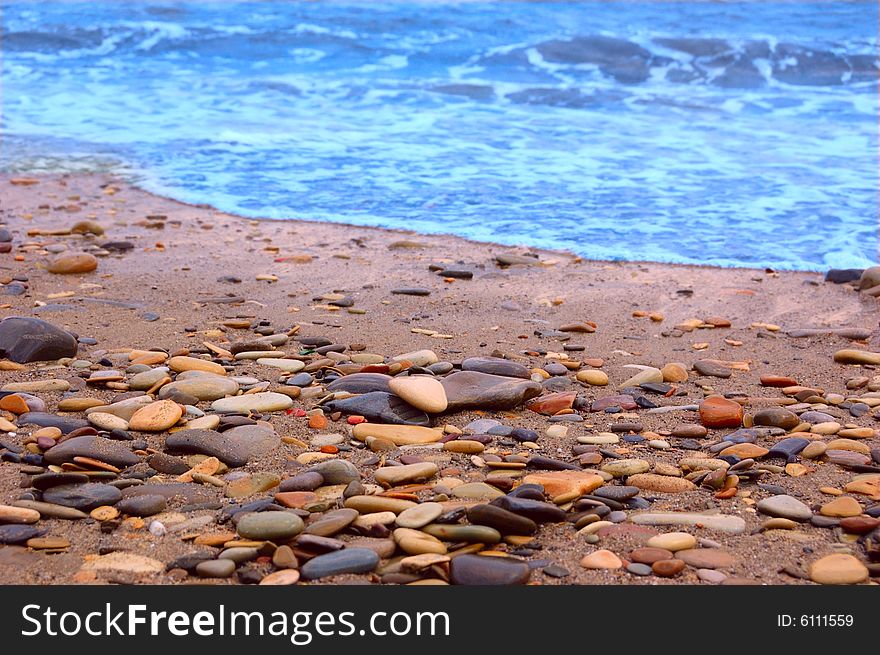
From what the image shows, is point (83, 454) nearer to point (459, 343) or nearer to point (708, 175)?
point (459, 343)

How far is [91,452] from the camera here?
8.25 feet

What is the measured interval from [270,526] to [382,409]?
873mm

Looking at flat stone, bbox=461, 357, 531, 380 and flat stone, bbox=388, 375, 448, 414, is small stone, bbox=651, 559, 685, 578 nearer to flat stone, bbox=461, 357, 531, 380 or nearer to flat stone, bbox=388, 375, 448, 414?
flat stone, bbox=388, 375, 448, 414

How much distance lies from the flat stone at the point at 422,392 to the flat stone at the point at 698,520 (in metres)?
0.86

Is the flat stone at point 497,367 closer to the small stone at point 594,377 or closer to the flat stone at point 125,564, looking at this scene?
the small stone at point 594,377

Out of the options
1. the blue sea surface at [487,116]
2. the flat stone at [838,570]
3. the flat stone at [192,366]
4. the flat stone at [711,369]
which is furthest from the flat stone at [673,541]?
the blue sea surface at [487,116]

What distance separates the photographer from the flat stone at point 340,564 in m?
1.99

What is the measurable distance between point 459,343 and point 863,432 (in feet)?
5.34

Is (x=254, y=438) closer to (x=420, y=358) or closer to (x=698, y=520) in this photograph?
(x=420, y=358)

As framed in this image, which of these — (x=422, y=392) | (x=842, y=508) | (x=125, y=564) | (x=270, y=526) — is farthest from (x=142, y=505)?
(x=842, y=508)

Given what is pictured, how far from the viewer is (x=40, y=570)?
200 cm

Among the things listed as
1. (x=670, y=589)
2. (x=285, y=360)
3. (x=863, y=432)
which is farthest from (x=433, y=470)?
(x=863, y=432)

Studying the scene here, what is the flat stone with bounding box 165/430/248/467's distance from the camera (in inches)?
102

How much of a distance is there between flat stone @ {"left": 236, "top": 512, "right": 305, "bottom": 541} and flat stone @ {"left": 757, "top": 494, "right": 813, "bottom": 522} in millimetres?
1163
